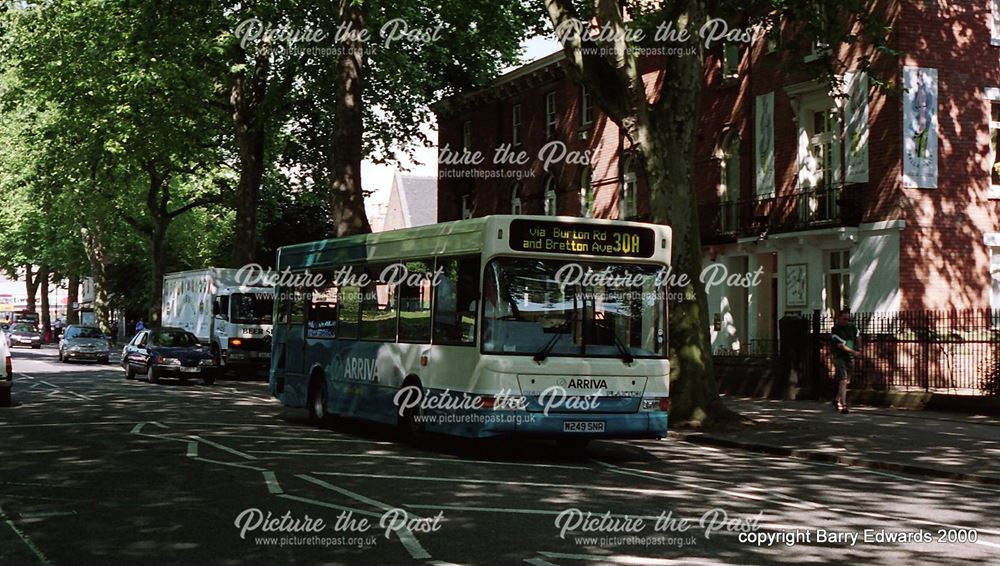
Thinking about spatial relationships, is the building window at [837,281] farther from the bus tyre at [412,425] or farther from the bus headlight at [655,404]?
the bus tyre at [412,425]

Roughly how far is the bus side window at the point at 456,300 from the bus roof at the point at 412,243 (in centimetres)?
18

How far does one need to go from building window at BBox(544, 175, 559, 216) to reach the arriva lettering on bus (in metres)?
26.7

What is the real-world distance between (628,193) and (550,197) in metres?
5.03

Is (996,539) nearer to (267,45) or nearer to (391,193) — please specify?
(267,45)

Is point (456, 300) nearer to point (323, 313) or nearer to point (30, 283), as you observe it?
point (323, 313)

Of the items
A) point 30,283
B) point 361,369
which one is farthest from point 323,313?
point 30,283

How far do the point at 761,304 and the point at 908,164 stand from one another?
7097 millimetres

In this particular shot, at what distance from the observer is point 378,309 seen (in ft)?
56.1

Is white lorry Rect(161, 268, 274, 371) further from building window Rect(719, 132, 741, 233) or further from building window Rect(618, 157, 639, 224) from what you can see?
building window Rect(719, 132, 741, 233)

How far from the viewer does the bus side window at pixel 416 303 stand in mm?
15680

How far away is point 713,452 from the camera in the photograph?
16625 millimetres

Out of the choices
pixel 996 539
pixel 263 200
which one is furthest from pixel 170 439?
pixel 263 200

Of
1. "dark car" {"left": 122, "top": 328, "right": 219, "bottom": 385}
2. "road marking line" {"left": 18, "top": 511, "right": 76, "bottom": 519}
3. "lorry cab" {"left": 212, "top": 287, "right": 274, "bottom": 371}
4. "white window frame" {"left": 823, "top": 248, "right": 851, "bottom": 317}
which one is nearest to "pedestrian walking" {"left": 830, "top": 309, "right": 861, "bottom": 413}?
"white window frame" {"left": 823, "top": 248, "right": 851, "bottom": 317}

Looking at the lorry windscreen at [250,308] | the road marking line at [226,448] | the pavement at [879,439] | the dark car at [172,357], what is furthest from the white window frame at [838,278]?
the road marking line at [226,448]
